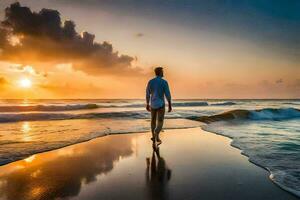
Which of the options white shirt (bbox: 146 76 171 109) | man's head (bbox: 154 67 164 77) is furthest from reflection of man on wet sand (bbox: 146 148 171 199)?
man's head (bbox: 154 67 164 77)

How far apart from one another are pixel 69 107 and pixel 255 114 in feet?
72.5

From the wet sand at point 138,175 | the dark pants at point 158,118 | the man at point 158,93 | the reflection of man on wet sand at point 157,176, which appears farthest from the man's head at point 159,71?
the reflection of man on wet sand at point 157,176

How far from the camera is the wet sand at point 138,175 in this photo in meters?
3.42

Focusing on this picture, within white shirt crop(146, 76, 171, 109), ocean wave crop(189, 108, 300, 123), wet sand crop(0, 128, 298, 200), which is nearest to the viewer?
wet sand crop(0, 128, 298, 200)

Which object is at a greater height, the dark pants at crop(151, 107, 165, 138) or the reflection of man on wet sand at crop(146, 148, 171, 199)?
the dark pants at crop(151, 107, 165, 138)

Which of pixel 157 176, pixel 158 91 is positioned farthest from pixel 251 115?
pixel 157 176

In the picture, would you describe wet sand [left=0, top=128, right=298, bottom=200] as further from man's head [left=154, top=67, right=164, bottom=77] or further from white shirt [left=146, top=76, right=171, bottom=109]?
man's head [left=154, top=67, right=164, bottom=77]

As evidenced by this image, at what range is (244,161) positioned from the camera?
5273 millimetres

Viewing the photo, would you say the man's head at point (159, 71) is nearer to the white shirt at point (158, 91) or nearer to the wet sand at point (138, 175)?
the white shirt at point (158, 91)

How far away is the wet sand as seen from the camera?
342 centimetres

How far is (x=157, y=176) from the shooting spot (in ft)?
13.8

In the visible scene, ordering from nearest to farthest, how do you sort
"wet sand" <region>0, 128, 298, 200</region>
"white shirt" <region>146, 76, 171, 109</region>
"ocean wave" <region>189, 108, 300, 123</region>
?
"wet sand" <region>0, 128, 298, 200</region> < "white shirt" <region>146, 76, 171, 109</region> < "ocean wave" <region>189, 108, 300, 123</region>

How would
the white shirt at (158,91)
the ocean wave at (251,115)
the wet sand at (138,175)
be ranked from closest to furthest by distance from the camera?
the wet sand at (138,175) < the white shirt at (158,91) < the ocean wave at (251,115)

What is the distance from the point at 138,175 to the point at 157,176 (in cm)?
33
